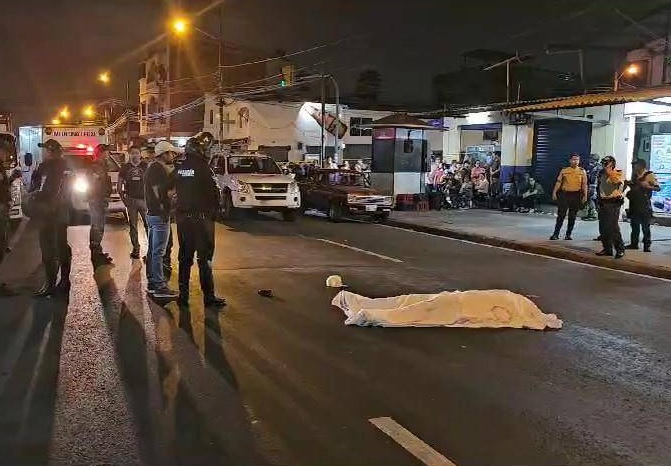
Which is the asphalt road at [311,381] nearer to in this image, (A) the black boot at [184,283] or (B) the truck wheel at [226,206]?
(A) the black boot at [184,283]

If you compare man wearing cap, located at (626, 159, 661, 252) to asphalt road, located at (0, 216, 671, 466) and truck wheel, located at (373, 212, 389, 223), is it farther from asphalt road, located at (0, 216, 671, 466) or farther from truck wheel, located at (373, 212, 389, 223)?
truck wheel, located at (373, 212, 389, 223)

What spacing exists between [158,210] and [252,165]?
41.9 feet

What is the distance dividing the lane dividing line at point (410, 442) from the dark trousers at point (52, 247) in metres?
5.81

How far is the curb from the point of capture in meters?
12.3

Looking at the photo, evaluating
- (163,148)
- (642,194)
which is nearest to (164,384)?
(163,148)

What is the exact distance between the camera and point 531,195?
24.4 metres

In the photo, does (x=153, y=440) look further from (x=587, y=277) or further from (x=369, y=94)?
(x=369, y=94)

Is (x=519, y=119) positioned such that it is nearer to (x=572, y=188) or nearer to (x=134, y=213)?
(x=572, y=188)

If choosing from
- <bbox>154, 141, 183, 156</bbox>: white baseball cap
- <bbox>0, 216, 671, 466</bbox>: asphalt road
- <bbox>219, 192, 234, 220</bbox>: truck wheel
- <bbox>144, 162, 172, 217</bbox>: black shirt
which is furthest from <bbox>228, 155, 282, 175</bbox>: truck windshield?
<bbox>144, 162, 172, 217</bbox>: black shirt

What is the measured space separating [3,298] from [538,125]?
21185 millimetres

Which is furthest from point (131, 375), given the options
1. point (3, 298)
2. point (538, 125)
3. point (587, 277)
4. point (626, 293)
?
point (538, 125)

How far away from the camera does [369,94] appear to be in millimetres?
59375

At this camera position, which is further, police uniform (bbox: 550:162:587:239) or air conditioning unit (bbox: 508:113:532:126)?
air conditioning unit (bbox: 508:113:532:126)

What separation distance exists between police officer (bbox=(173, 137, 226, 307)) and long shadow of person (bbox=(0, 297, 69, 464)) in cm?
162
